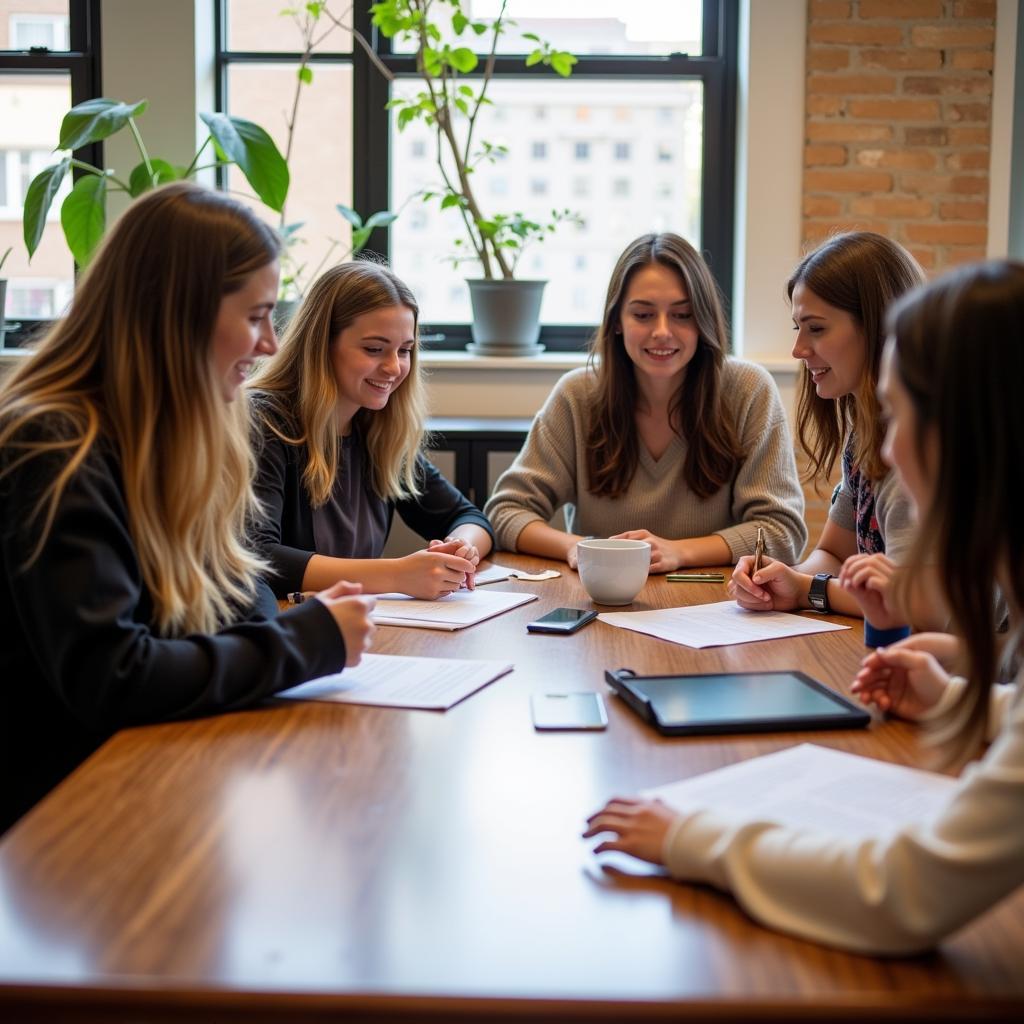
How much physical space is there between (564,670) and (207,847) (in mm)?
599

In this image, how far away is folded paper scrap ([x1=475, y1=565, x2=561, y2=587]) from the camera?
2.00 metres

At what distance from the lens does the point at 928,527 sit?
86 cm

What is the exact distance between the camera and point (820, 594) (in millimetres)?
1744

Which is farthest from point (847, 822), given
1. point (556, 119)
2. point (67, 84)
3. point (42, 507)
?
point (67, 84)

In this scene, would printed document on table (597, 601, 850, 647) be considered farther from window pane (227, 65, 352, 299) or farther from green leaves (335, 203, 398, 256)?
window pane (227, 65, 352, 299)

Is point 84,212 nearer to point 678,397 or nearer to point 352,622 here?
point 678,397

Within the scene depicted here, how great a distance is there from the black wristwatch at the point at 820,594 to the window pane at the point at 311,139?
2.45 metres

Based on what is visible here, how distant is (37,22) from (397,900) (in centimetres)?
374

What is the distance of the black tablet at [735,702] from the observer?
1160mm

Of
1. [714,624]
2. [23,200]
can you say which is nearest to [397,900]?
[714,624]

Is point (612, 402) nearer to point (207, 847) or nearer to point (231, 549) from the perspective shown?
point (231, 549)

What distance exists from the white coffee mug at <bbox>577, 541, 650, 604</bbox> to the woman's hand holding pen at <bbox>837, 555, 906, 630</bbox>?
1.21 feet

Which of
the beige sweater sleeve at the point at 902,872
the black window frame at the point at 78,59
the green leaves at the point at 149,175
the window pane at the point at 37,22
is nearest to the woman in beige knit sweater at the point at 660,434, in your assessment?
the green leaves at the point at 149,175

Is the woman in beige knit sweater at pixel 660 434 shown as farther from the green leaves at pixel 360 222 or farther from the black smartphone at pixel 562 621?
the green leaves at pixel 360 222
